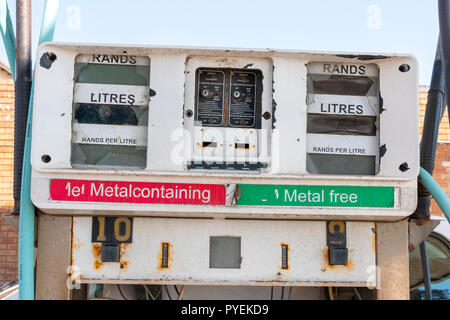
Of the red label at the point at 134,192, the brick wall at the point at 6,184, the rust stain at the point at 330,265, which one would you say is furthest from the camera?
the brick wall at the point at 6,184

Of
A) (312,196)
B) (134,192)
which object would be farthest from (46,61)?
(312,196)

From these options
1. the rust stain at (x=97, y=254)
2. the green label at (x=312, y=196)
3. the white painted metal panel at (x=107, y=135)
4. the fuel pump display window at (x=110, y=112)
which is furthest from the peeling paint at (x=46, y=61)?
the green label at (x=312, y=196)

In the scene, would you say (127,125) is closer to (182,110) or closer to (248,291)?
(182,110)

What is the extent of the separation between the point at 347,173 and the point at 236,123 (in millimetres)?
589

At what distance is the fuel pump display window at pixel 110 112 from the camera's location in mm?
2287

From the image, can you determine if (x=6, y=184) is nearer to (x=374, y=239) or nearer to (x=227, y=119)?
(x=227, y=119)

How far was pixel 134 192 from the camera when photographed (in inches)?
87.1

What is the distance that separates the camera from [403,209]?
226cm

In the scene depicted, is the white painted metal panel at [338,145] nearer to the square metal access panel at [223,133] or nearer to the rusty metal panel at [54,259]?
the square metal access panel at [223,133]

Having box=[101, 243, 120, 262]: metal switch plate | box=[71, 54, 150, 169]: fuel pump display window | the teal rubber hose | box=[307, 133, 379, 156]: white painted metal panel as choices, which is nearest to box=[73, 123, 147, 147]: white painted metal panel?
box=[71, 54, 150, 169]: fuel pump display window

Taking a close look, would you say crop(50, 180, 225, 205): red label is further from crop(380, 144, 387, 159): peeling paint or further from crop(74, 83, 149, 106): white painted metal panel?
crop(380, 144, 387, 159): peeling paint

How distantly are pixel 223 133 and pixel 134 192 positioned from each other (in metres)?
0.50

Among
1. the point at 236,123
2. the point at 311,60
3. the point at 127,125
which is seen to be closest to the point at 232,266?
the point at 236,123

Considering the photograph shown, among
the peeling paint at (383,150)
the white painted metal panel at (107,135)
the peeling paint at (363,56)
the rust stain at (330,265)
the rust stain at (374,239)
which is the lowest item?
the rust stain at (330,265)
